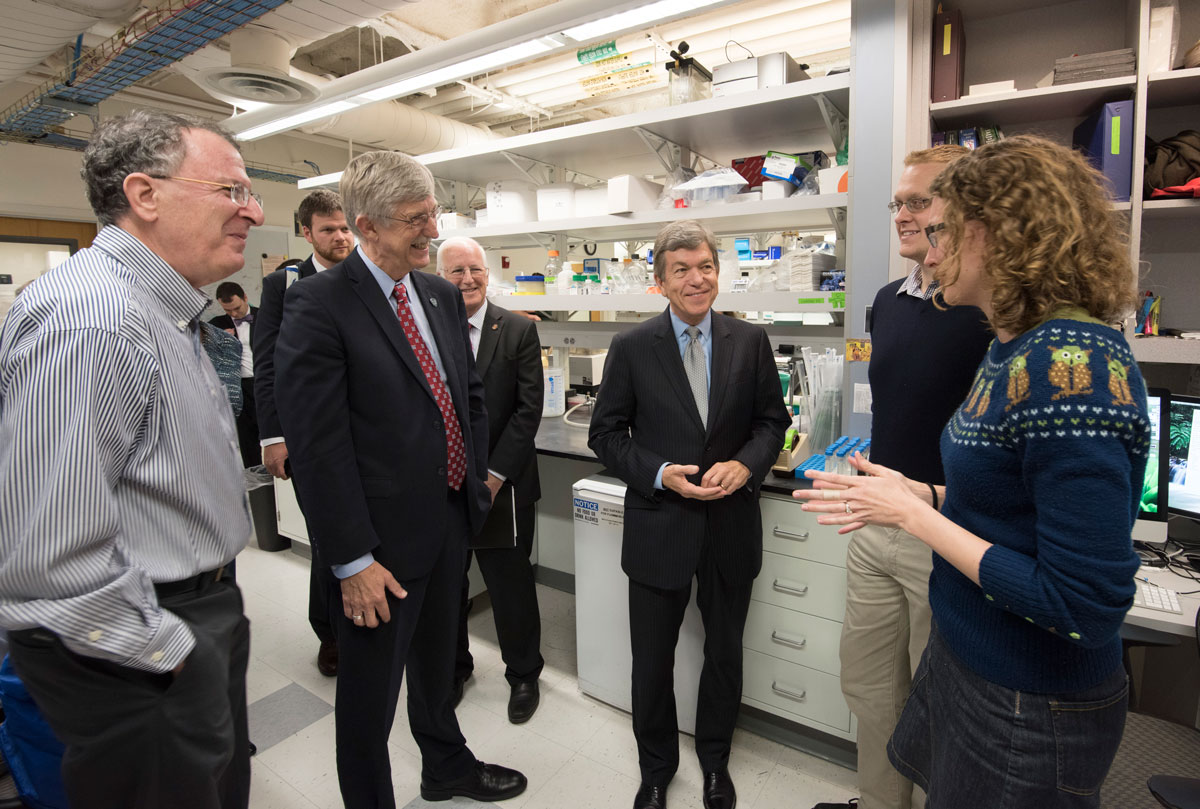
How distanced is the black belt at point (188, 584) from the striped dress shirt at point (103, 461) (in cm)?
3

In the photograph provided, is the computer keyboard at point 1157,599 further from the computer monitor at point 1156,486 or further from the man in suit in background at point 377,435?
the man in suit in background at point 377,435

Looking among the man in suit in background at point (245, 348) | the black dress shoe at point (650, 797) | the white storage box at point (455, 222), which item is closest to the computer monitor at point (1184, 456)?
the black dress shoe at point (650, 797)

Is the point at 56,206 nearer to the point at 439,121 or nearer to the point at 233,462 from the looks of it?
the point at 439,121

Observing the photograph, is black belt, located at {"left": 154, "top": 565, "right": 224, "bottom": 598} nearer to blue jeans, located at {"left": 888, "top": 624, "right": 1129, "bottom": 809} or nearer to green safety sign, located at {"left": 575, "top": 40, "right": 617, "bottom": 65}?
blue jeans, located at {"left": 888, "top": 624, "right": 1129, "bottom": 809}

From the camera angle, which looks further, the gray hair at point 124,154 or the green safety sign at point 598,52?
the green safety sign at point 598,52

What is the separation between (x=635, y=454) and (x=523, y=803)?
1.07 m

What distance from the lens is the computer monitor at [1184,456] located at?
5.16 feet

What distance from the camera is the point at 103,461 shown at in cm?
87

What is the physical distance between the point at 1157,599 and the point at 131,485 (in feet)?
6.61

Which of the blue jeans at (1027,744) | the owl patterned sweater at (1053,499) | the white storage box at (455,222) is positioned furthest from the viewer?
the white storage box at (455,222)

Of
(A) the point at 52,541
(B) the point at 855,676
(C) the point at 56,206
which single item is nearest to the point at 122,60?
(C) the point at 56,206

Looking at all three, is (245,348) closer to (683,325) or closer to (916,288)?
(683,325)

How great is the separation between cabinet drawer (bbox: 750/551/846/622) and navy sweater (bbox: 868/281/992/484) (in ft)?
1.71

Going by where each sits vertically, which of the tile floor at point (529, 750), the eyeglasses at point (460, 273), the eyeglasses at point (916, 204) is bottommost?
the tile floor at point (529, 750)
